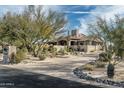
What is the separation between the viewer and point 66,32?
17.1m

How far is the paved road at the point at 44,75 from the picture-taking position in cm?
1647

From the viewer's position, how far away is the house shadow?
16.4m

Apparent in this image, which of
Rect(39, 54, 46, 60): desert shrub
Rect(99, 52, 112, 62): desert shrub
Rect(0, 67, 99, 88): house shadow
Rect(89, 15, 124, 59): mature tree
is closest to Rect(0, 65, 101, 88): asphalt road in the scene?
Rect(0, 67, 99, 88): house shadow

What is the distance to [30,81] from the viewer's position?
1666cm

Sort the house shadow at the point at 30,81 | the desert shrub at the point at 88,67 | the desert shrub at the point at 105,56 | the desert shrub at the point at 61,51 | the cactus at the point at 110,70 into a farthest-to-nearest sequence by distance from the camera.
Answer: the desert shrub at the point at 61,51 → the desert shrub at the point at 88,67 → the desert shrub at the point at 105,56 → the cactus at the point at 110,70 → the house shadow at the point at 30,81

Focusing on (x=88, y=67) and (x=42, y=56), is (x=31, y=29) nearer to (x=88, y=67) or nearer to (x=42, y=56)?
(x=42, y=56)

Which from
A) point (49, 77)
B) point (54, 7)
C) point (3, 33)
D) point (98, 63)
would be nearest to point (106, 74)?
point (98, 63)

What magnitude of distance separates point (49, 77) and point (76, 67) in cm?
121

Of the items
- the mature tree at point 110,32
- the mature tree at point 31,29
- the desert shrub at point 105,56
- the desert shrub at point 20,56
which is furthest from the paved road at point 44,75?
the mature tree at point 110,32

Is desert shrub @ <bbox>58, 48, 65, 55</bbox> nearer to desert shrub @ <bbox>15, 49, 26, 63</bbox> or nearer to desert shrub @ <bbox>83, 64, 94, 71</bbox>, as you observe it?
desert shrub @ <bbox>83, 64, 94, 71</bbox>

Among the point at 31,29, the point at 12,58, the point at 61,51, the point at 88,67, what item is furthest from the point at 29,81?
the point at 88,67

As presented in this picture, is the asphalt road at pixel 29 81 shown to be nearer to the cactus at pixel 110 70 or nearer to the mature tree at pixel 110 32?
the cactus at pixel 110 70

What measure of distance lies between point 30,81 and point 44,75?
621 mm
